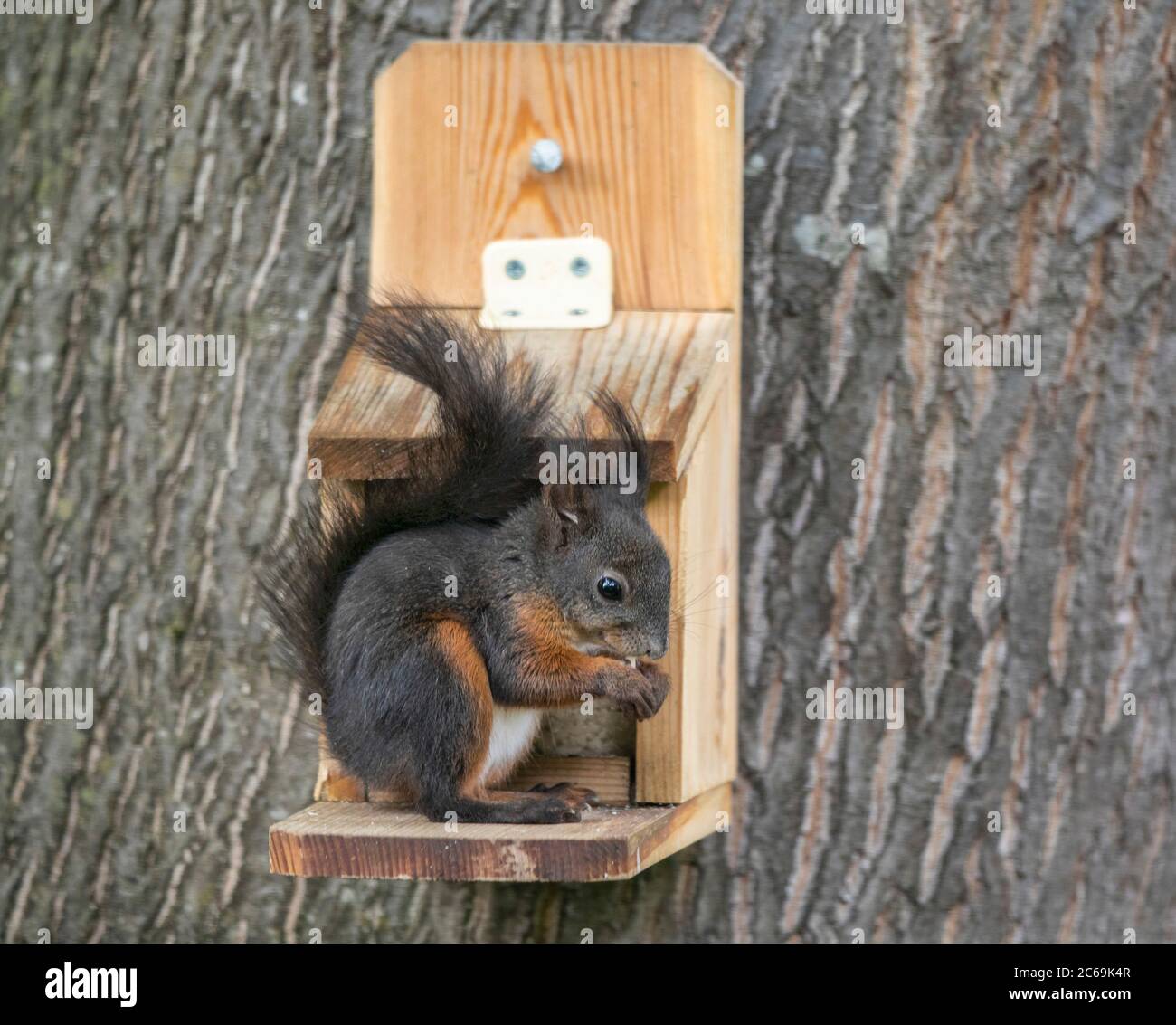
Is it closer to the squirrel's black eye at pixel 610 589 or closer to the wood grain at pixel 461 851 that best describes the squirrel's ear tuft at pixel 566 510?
the squirrel's black eye at pixel 610 589

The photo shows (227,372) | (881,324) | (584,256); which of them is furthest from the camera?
(227,372)

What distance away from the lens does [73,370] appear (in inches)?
132

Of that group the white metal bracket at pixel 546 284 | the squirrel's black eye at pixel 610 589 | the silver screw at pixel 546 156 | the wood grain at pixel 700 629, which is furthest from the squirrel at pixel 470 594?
the silver screw at pixel 546 156

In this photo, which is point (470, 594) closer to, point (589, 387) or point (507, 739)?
point (507, 739)

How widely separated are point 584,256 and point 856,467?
2.23 ft

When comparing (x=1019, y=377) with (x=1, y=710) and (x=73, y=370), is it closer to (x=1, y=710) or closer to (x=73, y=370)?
(x=73, y=370)

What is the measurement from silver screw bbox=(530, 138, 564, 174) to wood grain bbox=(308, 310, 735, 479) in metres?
0.29

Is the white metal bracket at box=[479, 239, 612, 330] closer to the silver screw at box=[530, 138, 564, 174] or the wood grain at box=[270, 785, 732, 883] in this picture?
the silver screw at box=[530, 138, 564, 174]

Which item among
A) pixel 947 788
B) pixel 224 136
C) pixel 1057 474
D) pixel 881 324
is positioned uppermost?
pixel 224 136

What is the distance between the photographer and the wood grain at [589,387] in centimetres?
263

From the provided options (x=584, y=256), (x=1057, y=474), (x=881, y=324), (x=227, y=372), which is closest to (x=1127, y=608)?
(x=1057, y=474)

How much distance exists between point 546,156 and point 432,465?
0.64 meters

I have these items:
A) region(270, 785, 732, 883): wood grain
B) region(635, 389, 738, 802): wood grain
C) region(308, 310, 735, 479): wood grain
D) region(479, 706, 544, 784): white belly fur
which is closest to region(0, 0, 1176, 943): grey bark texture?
region(635, 389, 738, 802): wood grain

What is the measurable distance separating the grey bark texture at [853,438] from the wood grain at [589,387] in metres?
0.34
